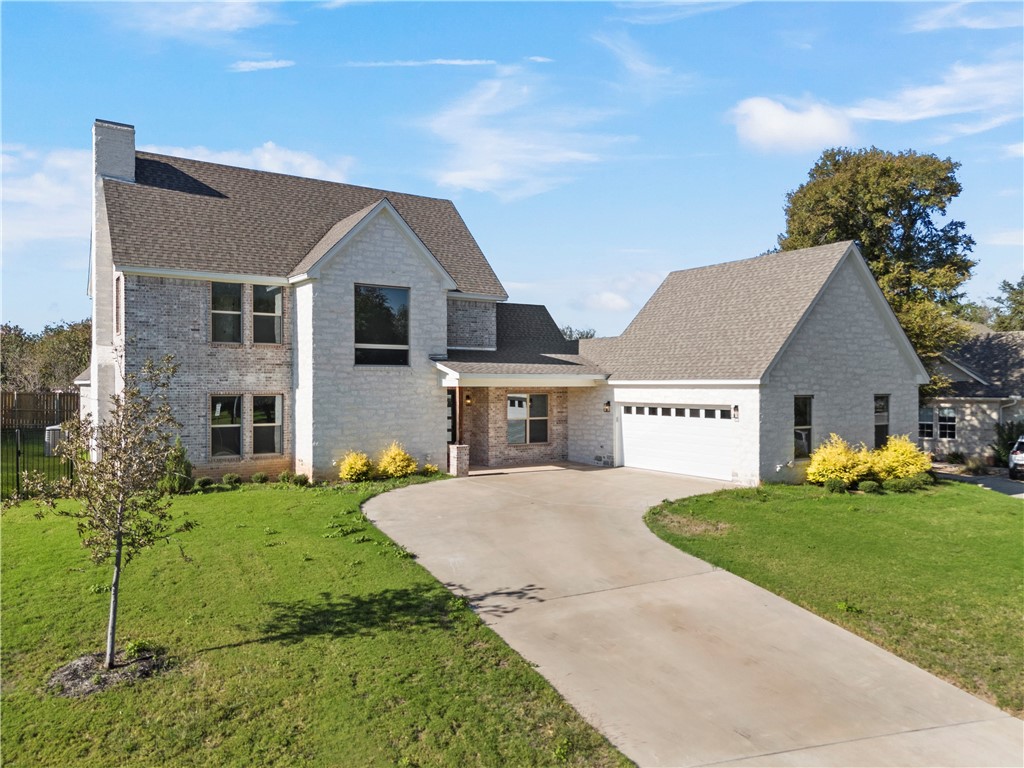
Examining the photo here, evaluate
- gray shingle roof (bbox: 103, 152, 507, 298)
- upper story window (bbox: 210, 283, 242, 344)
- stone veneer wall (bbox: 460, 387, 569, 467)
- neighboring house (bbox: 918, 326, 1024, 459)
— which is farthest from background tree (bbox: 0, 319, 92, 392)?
neighboring house (bbox: 918, 326, 1024, 459)

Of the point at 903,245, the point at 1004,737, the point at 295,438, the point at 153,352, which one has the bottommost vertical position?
the point at 1004,737

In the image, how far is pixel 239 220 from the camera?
Answer: 20.4 metres

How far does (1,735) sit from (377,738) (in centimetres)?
338

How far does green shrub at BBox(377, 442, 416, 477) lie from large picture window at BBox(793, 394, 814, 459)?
36.1 feet

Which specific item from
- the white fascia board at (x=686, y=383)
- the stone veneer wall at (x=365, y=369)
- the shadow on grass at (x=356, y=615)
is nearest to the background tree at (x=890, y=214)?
the white fascia board at (x=686, y=383)

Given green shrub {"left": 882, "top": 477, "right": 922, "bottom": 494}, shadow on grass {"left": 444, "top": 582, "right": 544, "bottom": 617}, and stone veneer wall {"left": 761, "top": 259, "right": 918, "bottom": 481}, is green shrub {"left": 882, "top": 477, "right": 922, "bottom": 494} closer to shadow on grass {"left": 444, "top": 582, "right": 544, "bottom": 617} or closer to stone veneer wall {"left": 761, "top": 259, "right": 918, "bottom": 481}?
stone veneer wall {"left": 761, "top": 259, "right": 918, "bottom": 481}

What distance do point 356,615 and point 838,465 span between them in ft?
48.6

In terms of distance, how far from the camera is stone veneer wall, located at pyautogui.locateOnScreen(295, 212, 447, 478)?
1841 centimetres

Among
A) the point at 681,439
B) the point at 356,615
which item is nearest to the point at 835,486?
the point at 681,439

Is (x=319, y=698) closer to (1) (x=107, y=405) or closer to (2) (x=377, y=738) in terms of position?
(2) (x=377, y=738)

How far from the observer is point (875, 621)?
895cm

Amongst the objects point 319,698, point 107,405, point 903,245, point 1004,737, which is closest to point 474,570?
point 319,698

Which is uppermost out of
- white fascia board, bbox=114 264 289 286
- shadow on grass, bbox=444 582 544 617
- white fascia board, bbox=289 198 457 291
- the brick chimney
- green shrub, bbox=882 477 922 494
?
the brick chimney

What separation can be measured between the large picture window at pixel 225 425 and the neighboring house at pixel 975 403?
1095 inches
